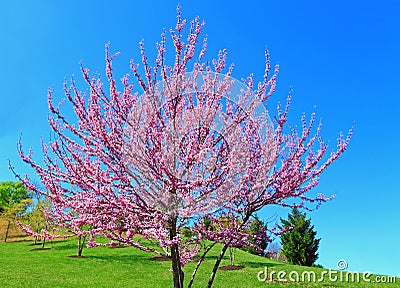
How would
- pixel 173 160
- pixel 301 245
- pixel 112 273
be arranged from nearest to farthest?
pixel 173 160, pixel 112 273, pixel 301 245

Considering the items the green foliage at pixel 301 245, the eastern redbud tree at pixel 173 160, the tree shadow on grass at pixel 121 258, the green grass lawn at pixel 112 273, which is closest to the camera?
the eastern redbud tree at pixel 173 160

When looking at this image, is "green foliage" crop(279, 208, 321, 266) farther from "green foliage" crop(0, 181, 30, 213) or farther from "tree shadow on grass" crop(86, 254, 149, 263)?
"green foliage" crop(0, 181, 30, 213)

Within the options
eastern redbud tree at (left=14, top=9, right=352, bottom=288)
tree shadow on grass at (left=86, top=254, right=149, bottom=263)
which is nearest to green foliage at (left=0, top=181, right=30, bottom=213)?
tree shadow on grass at (left=86, top=254, right=149, bottom=263)

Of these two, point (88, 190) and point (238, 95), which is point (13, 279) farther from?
point (238, 95)

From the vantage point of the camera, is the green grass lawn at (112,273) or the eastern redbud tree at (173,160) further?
the green grass lawn at (112,273)

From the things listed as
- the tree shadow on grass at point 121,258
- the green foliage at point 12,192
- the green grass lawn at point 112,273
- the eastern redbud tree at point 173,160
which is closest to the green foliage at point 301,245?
the green grass lawn at point 112,273

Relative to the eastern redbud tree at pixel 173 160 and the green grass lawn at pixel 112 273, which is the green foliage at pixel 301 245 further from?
the eastern redbud tree at pixel 173 160

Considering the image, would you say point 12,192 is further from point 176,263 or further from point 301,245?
point 176,263

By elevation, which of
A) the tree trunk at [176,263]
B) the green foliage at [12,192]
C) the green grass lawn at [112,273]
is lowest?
the green grass lawn at [112,273]

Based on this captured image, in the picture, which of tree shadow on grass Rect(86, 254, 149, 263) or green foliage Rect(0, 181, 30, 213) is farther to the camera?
green foliage Rect(0, 181, 30, 213)

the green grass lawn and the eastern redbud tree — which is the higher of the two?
the eastern redbud tree

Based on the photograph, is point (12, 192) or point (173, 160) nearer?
point (173, 160)

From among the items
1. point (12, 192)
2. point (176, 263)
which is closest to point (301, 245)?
point (176, 263)

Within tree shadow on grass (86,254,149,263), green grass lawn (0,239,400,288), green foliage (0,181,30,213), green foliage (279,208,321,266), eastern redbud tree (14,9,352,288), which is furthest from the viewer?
green foliage (0,181,30,213)
